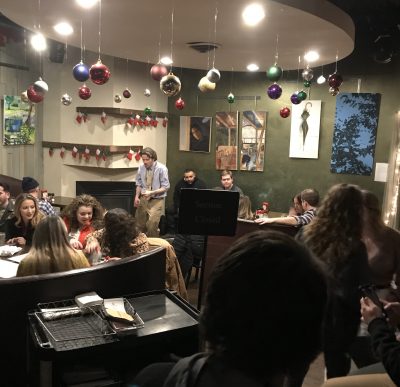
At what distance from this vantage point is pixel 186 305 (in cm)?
209

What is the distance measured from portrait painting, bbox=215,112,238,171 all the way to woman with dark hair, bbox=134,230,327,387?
7.25 meters

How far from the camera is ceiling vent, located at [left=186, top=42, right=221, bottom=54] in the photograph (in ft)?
17.6

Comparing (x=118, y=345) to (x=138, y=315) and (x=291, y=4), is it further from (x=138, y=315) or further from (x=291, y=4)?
(x=291, y=4)

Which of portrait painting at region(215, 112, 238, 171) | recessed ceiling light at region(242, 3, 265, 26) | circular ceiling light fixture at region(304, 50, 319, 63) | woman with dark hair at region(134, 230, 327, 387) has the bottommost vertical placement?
woman with dark hair at region(134, 230, 327, 387)

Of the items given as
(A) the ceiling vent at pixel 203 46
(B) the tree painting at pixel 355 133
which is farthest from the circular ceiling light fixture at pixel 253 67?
(B) the tree painting at pixel 355 133

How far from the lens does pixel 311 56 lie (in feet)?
19.3

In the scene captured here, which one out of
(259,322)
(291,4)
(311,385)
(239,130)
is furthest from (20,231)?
(239,130)

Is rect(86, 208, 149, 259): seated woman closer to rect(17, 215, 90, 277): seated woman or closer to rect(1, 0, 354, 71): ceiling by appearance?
rect(17, 215, 90, 277): seated woman

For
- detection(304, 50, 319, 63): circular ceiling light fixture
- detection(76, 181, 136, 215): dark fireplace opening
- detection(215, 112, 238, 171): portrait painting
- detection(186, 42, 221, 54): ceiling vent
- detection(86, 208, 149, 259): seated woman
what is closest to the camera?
detection(86, 208, 149, 259): seated woman

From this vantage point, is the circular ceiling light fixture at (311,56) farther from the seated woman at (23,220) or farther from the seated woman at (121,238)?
the seated woman at (23,220)

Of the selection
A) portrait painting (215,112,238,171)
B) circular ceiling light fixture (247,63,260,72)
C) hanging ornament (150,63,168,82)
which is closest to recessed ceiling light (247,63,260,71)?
circular ceiling light fixture (247,63,260,72)

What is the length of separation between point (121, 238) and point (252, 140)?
16.7 ft

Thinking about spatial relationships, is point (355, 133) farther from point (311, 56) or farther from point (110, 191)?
point (110, 191)

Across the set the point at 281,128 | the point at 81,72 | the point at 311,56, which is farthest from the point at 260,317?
the point at 281,128
